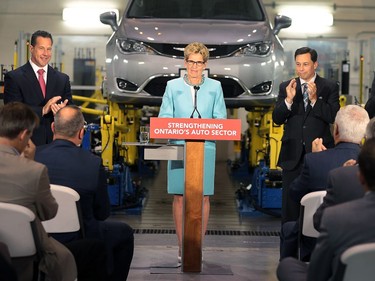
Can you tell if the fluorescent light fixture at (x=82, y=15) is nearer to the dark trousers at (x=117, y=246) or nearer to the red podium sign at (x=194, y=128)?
the red podium sign at (x=194, y=128)

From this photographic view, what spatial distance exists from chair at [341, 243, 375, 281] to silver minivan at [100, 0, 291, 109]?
5528 mm

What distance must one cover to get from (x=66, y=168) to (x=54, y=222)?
311 millimetres

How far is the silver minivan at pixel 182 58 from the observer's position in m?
8.98

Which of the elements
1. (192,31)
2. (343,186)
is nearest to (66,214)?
(343,186)

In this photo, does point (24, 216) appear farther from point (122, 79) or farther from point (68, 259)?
point (122, 79)

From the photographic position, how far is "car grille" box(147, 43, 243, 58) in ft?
29.6

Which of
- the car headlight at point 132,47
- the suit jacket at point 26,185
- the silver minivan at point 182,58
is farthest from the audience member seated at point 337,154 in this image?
the car headlight at point 132,47

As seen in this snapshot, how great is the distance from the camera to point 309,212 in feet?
16.1

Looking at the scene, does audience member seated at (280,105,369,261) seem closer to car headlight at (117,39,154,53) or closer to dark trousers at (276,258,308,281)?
dark trousers at (276,258,308,281)

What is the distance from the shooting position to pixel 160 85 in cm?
902

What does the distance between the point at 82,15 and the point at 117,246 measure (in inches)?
416

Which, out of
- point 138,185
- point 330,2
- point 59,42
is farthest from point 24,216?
point 330,2

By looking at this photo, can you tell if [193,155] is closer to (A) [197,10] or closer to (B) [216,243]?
(B) [216,243]

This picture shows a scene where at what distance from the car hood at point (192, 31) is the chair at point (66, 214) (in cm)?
432
